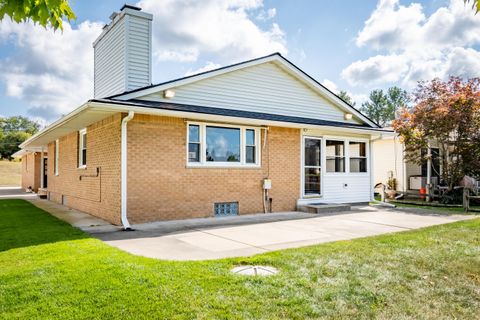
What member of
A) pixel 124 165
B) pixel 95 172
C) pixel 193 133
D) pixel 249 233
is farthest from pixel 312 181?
pixel 95 172

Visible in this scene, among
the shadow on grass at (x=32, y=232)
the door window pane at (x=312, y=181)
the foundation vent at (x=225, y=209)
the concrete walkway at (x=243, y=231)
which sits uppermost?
the door window pane at (x=312, y=181)

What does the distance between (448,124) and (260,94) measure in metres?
8.02

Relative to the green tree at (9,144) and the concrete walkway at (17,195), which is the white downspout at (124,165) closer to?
the concrete walkway at (17,195)

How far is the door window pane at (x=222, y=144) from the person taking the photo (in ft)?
36.1

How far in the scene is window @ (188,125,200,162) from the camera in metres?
10.6

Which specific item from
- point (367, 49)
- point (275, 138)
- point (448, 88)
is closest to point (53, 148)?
point (275, 138)

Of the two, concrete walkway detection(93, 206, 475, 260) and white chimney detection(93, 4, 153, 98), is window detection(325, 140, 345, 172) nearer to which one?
concrete walkway detection(93, 206, 475, 260)

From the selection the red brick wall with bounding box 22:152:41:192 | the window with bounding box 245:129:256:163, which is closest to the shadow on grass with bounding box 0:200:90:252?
the window with bounding box 245:129:256:163

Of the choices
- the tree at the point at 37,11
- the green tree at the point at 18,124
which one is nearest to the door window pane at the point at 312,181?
the tree at the point at 37,11

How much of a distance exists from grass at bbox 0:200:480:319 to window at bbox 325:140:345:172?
25.5ft

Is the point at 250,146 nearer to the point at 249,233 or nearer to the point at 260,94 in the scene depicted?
the point at 260,94

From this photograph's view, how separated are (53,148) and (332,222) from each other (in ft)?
49.5

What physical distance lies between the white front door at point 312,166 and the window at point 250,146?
2321 mm

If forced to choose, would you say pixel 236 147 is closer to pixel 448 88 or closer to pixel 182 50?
pixel 182 50
